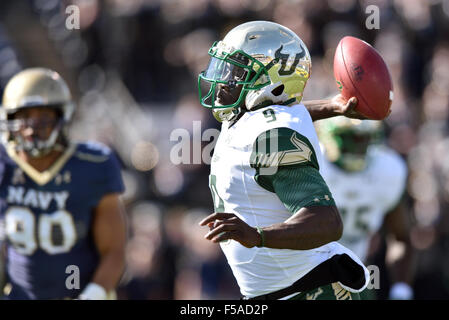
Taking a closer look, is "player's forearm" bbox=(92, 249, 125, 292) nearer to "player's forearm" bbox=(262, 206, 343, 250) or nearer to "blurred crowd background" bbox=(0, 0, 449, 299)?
"player's forearm" bbox=(262, 206, 343, 250)

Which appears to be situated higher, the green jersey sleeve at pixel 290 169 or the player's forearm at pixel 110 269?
the green jersey sleeve at pixel 290 169

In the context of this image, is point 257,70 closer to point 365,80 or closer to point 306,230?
point 365,80

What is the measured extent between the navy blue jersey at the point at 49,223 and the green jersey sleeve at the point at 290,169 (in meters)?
1.91

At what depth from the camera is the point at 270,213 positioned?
320 centimetres

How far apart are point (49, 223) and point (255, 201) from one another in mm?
1871

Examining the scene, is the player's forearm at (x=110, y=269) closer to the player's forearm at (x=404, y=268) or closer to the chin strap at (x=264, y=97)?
the chin strap at (x=264, y=97)

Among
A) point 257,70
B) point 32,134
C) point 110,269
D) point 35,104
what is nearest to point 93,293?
point 110,269

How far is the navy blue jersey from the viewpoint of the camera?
15.5ft

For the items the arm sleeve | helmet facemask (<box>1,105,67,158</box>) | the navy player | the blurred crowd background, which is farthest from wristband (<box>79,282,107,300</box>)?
the blurred crowd background

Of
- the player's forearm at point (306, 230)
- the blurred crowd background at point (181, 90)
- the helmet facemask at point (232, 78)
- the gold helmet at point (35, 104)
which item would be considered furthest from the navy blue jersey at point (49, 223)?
the blurred crowd background at point (181, 90)

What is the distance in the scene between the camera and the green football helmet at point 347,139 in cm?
609

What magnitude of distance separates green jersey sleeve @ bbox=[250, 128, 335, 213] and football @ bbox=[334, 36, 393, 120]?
1.90 feet
